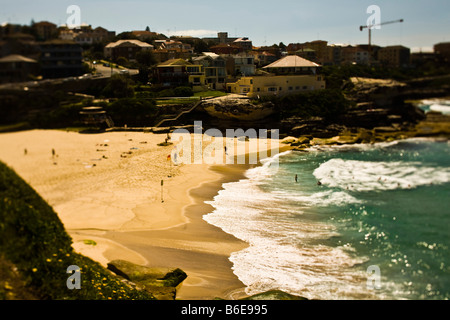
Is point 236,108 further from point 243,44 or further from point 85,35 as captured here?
point 85,35

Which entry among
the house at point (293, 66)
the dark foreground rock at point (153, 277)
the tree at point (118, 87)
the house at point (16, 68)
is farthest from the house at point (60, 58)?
the house at point (293, 66)

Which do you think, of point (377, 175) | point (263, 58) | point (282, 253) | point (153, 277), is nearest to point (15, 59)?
point (153, 277)

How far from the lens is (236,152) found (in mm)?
30266

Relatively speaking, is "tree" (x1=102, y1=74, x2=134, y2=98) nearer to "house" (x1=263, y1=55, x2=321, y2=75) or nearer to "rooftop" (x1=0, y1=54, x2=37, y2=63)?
"rooftop" (x1=0, y1=54, x2=37, y2=63)

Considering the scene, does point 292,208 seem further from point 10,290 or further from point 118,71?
point 10,290

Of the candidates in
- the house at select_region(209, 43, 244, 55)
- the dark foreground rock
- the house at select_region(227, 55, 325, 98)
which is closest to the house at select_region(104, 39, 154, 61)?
the dark foreground rock

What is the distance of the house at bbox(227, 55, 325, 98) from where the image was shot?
1518 inches

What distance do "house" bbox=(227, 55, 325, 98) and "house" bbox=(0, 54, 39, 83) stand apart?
3171 cm

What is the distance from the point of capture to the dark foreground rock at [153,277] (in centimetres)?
1092

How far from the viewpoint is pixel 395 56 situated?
12703 mm

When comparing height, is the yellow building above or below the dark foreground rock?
above

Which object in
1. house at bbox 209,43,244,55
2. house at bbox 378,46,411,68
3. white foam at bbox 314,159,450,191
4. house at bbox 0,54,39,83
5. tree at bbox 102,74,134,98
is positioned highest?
house at bbox 209,43,244,55

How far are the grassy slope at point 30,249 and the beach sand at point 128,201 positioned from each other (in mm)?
284

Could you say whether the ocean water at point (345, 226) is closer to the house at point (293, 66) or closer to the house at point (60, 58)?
the house at point (60, 58)
